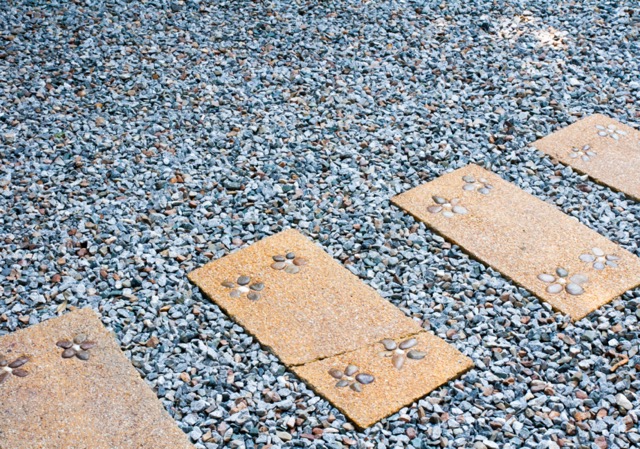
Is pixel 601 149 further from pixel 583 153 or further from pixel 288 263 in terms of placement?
pixel 288 263

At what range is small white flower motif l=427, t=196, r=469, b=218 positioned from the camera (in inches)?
119

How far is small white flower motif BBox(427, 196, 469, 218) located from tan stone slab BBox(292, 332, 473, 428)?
0.68 m

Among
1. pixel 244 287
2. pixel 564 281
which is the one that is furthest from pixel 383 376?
pixel 564 281

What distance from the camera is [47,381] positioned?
231cm

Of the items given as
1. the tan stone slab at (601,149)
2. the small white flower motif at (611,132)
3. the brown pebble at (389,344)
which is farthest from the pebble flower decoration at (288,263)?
the small white flower motif at (611,132)

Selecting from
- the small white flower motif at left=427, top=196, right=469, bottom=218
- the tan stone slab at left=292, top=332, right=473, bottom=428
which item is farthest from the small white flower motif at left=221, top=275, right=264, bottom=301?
the small white flower motif at left=427, top=196, right=469, bottom=218

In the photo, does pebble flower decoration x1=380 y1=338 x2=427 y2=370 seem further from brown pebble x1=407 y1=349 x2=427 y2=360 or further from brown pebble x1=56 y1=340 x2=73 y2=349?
brown pebble x1=56 y1=340 x2=73 y2=349

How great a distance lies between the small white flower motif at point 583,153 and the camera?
133 inches

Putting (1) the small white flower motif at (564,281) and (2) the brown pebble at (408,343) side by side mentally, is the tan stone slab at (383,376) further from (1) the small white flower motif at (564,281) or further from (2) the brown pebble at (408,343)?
(1) the small white flower motif at (564,281)

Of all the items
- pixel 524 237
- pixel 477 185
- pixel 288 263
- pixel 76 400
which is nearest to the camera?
pixel 76 400

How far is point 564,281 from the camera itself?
2.70 meters

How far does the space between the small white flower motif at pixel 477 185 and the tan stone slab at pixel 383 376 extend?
0.88 meters

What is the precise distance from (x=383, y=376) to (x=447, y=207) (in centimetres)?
94

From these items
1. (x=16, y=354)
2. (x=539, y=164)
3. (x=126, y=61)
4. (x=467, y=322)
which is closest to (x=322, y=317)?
(x=467, y=322)
